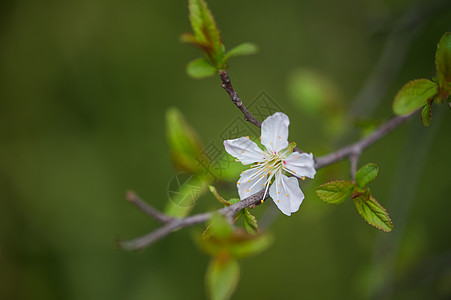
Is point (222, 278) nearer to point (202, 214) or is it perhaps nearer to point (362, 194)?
point (202, 214)

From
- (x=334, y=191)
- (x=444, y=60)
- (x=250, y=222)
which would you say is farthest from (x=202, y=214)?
(x=444, y=60)

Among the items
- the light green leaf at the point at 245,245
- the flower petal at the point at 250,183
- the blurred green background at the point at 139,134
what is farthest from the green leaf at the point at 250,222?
the blurred green background at the point at 139,134

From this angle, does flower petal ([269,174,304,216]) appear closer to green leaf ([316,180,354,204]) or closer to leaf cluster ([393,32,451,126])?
green leaf ([316,180,354,204])

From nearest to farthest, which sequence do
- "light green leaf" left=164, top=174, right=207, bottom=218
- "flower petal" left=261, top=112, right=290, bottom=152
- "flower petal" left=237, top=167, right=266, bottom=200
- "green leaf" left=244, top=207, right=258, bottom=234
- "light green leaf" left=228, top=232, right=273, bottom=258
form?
"green leaf" left=244, top=207, right=258, bottom=234 < "flower petal" left=261, top=112, right=290, bottom=152 < "flower petal" left=237, top=167, right=266, bottom=200 < "light green leaf" left=228, top=232, right=273, bottom=258 < "light green leaf" left=164, top=174, right=207, bottom=218

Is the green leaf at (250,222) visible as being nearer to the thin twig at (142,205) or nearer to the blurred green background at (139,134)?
the thin twig at (142,205)

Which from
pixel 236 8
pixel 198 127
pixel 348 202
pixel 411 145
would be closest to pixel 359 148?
pixel 411 145

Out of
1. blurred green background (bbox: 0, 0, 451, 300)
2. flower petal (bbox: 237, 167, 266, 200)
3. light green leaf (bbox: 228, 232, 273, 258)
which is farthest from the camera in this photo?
blurred green background (bbox: 0, 0, 451, 300)

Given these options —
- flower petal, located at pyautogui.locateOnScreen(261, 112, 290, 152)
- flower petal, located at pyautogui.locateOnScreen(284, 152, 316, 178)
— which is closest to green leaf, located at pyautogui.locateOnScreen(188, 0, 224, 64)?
flower petal, located at pyautogui.locateOnScreen(261, 112, 290, 152)
